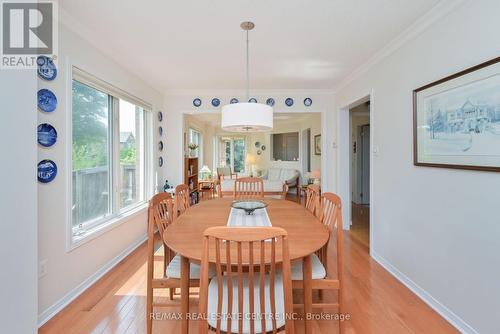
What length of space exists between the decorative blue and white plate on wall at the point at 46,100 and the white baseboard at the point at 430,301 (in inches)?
135

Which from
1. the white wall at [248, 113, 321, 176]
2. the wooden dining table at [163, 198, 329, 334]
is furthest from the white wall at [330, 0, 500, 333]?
the white wall at [248, 113, 321, 176]

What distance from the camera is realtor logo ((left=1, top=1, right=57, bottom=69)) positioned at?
1.48 metres

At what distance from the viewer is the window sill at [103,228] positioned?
7.29 feet

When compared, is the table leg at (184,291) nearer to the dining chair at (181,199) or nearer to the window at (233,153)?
the dining chair at (181,199)

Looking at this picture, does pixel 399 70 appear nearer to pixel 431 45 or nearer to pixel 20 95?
pixel 431 45

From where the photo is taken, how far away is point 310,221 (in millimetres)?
2033

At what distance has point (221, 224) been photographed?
1.96 metres

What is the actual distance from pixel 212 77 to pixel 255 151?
588 cm

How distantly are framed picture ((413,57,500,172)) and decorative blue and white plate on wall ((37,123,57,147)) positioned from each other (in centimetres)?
306

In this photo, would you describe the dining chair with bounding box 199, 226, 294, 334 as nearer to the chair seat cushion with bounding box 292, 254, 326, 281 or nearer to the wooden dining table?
the wooden dining table

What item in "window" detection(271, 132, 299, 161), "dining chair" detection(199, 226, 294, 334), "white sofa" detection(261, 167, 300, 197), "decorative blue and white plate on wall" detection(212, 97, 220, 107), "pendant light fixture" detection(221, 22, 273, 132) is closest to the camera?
"dining chair" detection(199, 226, 294, 334)

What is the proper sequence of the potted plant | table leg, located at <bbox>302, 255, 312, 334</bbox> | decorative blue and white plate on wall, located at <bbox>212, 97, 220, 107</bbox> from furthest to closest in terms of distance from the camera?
the potted plant < decorative blue and white plate on wall, located at <bbox>212, 97, 220, 107</bbox> < table leg, located at <bbox>302, 255, 312, 334</bbox>

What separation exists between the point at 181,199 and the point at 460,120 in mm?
2457

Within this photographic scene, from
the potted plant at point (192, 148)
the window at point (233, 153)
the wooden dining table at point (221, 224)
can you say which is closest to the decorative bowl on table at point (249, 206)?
the wooden dining table at point (221, 224)
